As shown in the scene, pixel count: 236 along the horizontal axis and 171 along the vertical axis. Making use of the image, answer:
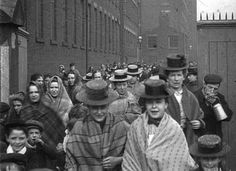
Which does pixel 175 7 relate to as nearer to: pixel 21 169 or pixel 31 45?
pixel 31 45

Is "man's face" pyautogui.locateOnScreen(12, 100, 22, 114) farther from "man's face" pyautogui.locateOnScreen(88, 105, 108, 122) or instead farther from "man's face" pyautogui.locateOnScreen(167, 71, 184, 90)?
"man's face" pyautogui.locateOnScreen(88, 105, 108, 122)

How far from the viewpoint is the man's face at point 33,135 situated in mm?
Answer: 6660

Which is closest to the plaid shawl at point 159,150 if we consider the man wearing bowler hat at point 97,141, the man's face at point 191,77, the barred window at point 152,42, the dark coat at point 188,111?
the man wearing bowler hat at point 97,141

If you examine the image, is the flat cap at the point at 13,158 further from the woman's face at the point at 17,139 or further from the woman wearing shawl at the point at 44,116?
the woman wearing shawl at the point at 44,116

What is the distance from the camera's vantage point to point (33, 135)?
6.69 m

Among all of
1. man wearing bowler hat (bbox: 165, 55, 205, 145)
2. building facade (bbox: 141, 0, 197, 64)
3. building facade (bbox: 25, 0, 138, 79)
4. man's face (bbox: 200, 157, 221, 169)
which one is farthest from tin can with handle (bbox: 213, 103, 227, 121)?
building facade (bbox: 141, 0, 197, 64)

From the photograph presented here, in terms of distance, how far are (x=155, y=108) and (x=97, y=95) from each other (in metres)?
0.65

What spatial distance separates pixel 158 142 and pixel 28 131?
2.12m

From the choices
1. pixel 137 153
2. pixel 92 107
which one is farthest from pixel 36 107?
pixel 137 153

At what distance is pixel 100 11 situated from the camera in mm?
35062

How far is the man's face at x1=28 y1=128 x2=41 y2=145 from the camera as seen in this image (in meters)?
6.66

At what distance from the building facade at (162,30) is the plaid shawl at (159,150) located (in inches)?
2389

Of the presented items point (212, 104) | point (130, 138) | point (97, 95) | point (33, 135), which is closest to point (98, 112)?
point (97, 95)

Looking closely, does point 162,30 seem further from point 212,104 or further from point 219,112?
point 219,112
